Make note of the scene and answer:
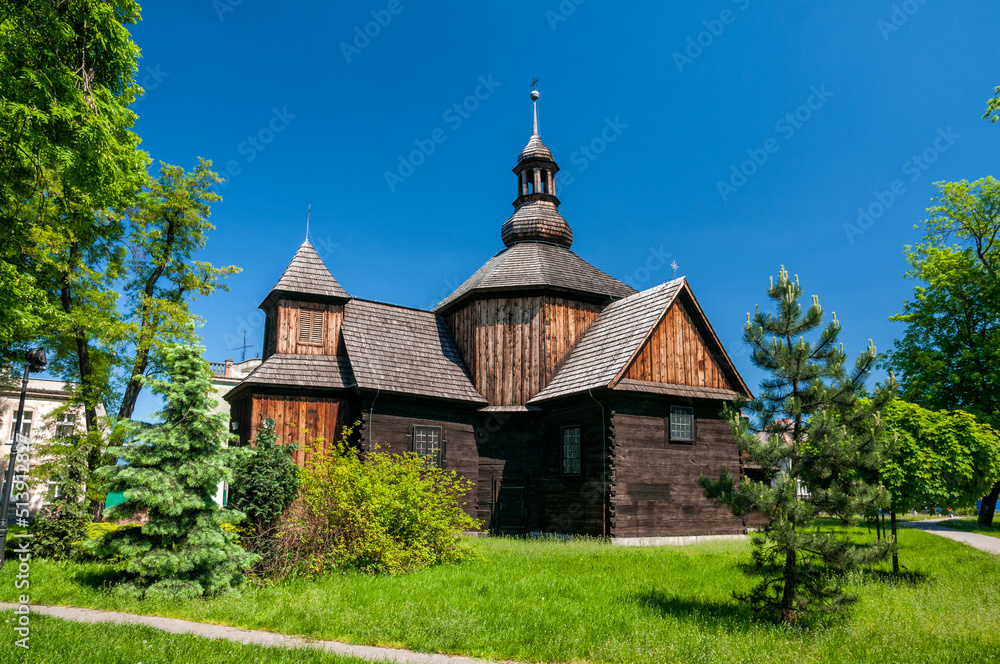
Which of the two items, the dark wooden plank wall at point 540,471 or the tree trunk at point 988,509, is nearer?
the dark wooden plank wall at point 540,471

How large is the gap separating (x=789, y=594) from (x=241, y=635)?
810 centimetres

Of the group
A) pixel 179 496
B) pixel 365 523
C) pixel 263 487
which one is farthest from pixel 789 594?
pixel 263 487

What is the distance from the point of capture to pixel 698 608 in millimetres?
10570

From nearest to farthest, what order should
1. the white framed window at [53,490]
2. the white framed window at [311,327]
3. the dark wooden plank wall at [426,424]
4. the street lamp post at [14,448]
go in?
the street lamp post at [14,448] < the white framed window at [53,490] < the dark wooden plank wall at [426,424] < the white framed window at [311,327]

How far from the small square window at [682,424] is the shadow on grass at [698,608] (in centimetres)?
978

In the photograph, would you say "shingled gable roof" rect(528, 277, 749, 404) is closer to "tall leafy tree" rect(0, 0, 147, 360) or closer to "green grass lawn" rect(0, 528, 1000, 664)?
"green grass lawn" rect(0, 528, 1000, 664)

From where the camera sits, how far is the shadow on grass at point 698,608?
9923 mm

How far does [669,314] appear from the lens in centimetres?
2156

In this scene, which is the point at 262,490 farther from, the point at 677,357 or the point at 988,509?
the point at 988,509

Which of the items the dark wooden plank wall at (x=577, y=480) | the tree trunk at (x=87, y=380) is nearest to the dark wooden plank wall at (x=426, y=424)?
the dark wooden plank wall at (x=577, y=480)

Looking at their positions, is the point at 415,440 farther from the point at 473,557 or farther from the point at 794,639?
the point at 794,639

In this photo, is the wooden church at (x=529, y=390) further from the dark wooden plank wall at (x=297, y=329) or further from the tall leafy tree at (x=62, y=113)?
the tall leafy tree at (x=62, y=113)

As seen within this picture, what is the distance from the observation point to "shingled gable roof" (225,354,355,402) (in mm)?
21016

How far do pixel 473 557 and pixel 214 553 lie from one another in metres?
5.98
